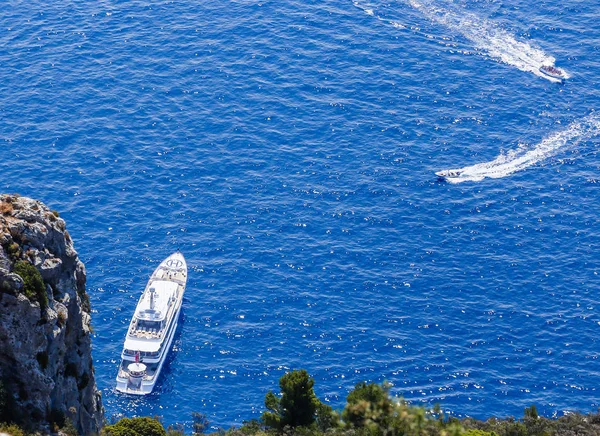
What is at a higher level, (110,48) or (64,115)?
(110,48)

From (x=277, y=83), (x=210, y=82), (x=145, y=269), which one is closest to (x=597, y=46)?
(x=277, y=83)

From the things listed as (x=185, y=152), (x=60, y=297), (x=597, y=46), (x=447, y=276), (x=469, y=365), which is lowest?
(x=60, y=297)

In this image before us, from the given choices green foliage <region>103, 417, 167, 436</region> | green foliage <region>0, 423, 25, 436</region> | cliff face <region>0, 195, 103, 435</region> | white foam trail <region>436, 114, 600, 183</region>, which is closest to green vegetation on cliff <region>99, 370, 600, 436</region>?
green foliage <region>103, 417, 167, 436</region>

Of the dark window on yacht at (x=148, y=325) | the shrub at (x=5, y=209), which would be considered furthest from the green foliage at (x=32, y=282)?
the dark window on yacht at (x=148, y=325)

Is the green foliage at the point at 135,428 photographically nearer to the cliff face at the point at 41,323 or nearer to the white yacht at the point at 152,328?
the cliff face at the point at 41,323

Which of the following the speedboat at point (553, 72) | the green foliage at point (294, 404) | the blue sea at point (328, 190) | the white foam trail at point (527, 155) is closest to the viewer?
the green foliage at point (294, 404)

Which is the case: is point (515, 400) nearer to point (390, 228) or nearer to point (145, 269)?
point (390, 228)

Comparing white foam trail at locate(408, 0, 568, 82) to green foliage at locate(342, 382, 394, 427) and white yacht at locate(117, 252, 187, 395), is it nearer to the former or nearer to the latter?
white yacht at locate(117, 252, 187, 395)
